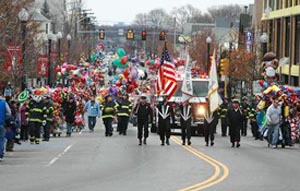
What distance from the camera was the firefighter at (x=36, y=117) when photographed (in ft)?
98.1

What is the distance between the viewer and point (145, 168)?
20.5 meters

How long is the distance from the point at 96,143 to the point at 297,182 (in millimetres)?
13656

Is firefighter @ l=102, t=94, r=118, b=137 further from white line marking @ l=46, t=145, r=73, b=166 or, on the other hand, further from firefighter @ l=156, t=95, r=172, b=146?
white line marking @ l=46, t=145, r=73, b=166

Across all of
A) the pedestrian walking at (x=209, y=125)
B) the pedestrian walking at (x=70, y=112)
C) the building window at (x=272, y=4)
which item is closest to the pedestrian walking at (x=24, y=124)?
the pedestrian walking at (x=70, y=112)

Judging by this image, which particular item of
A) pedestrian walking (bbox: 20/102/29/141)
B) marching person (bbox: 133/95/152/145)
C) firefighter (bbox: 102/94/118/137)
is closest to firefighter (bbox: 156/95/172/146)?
marching person (bbox: 133/95/152/145)

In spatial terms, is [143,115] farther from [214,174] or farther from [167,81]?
[214,174]

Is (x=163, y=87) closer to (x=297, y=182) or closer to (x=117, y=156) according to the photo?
(x=117, y=156)

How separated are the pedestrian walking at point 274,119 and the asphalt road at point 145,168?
71cm

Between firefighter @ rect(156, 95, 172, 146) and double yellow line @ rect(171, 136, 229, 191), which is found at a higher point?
firefighter @ rect(156, 95, 172, 146)

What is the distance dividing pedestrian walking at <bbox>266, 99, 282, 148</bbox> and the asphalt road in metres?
0.71

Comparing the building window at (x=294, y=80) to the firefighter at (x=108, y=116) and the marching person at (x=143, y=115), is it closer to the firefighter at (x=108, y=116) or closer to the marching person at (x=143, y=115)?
the firefighter at (x=108, y=116)

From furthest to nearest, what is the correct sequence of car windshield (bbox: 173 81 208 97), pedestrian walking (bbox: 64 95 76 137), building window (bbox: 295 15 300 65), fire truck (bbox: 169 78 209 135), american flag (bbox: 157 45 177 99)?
building window (bbox: 295 15 300 65), car windshield (bbox: 173 81 208 97), american flag (bbox: 157 45 177 99), fire truck (bbox: 169 78 209 135), pedestrian walking (bbox: 64 95 76 137)

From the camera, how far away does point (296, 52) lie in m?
66.6

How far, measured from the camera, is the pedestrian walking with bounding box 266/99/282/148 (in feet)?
96.5
